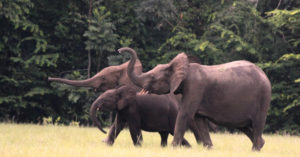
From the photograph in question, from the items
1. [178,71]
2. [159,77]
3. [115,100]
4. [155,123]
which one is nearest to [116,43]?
[155,123]

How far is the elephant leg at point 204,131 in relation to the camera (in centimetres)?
1131

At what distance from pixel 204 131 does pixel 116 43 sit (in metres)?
13.0

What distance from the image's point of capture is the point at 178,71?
10922 millimetres

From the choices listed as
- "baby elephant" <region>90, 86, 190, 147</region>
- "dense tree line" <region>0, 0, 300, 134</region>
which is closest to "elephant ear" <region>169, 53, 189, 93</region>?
"baby elephant" <region>90, 86, 190, 147</region>

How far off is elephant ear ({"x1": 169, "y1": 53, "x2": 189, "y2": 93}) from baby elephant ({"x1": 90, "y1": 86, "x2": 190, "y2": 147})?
1186 millimetres

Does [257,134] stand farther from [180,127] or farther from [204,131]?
[180,127]

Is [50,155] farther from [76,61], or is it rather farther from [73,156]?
[76,61]

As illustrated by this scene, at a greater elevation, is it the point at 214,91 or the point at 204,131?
the point at 214,91

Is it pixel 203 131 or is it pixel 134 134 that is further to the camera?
pixel 134 134

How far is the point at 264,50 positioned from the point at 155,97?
40.9 ft

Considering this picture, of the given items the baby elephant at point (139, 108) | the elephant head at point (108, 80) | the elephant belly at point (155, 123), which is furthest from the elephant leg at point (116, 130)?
the elephant head at point (108, 80)

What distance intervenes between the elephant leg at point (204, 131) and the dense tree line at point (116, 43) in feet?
35.3

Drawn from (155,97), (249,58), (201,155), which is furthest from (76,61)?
(201,155)

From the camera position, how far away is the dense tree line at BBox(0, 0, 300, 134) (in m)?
22.6
